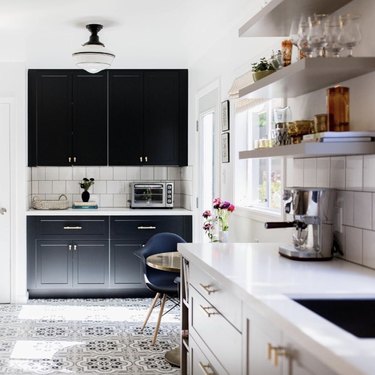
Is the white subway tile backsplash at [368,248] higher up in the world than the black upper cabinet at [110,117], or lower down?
lower down

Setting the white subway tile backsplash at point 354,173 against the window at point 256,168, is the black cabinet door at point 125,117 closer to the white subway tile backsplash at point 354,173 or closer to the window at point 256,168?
the window at point 256,168

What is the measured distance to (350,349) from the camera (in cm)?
129

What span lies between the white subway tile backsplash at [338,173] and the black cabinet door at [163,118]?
396cm

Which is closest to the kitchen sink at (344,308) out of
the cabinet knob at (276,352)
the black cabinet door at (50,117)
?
the cabinet knob at (276,352)

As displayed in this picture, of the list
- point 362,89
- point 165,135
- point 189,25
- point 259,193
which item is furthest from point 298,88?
point 165,135

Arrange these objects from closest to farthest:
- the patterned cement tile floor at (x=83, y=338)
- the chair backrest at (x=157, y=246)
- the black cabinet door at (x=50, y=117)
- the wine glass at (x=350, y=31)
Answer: the wine glass at (x=350, y=31)
the patterned cement tile floor at (x=83, y=338)
the chair backrest at (x=157, y=246)
the black cabinet door at (x=50, y=117)

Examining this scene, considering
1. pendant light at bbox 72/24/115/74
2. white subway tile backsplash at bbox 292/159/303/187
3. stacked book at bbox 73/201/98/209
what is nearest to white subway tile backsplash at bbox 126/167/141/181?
stacked book at bbox 73/201/98/209

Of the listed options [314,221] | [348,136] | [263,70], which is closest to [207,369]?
[314,221]

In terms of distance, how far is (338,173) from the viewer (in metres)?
2.76

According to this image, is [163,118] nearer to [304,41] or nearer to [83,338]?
[83,338]

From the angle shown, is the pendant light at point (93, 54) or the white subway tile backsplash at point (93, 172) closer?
the pendant light at point (93, 54)

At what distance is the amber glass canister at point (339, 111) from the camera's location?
249cm

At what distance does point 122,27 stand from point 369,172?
3.11m

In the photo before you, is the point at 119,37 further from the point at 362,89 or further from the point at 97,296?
the point at 362,89
